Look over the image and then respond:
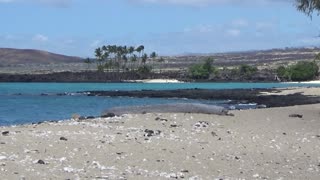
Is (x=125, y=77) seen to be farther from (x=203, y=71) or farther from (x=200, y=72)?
(x=203, y=71)

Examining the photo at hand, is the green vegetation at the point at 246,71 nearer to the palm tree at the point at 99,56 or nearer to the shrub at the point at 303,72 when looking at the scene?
the shrub at the point at 303,72

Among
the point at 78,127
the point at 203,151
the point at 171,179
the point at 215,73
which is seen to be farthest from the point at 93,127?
the point at 215,73

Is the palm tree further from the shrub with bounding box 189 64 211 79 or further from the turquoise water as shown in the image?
the turquoise water

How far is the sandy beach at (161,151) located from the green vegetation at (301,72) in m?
140

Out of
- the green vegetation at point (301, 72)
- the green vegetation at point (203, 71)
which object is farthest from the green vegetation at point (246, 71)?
the green vegetation at point (301, 72)

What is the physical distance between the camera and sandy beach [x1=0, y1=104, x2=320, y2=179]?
39.1 feet

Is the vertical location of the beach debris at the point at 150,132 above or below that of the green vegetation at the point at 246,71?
above

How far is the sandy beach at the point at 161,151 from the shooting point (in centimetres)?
1193

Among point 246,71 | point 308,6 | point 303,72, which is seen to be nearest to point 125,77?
point 246,71

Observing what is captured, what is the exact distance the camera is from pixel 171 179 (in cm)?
1143

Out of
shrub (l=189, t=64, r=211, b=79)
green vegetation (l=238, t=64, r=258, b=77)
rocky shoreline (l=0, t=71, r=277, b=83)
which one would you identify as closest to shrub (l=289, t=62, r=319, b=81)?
rocky shoreline (l=0, t=71, r=277, b=83)

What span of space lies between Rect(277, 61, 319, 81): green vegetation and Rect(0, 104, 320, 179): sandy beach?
140m

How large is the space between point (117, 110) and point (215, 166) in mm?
14353

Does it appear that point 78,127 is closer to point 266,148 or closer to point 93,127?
point 93,127
